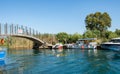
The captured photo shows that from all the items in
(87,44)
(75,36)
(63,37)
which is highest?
(75,36)

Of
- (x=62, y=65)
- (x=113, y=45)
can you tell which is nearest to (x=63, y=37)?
(x=113, y=45)

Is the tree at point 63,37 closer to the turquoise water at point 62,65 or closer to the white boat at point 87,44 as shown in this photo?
the white boat at point 87,44

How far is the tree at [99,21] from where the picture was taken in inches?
4417

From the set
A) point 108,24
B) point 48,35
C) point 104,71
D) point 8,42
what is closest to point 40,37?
point 48,35

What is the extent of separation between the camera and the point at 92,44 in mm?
96188

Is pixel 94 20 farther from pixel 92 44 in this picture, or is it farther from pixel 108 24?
pixel 92 44

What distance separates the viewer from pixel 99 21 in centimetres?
11162

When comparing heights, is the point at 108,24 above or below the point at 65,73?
above

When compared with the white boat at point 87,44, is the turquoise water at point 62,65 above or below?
below

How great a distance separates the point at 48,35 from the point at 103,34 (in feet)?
87.6

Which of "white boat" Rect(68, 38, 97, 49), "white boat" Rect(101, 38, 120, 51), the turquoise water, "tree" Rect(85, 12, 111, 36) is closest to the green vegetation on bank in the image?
"tree" Rect(85, 12, 111, 36)

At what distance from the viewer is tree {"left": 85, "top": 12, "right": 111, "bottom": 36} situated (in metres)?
112

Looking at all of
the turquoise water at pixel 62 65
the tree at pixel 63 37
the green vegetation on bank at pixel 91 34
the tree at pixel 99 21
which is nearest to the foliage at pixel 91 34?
the green vegetation on bank at pixel 91 34

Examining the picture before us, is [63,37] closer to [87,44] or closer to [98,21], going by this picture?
[98,21]
